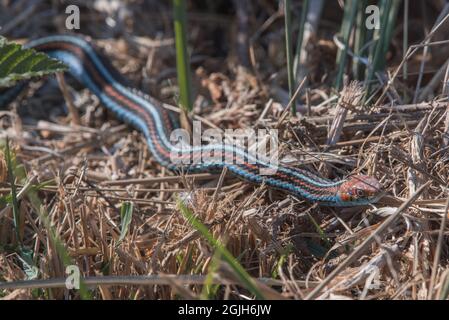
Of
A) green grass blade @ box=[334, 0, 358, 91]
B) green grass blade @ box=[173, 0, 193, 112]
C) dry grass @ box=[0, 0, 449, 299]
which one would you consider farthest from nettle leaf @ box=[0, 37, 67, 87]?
green grass blade @ box=[334, 0, 358, 91]

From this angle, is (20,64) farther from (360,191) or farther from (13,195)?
(360,191)

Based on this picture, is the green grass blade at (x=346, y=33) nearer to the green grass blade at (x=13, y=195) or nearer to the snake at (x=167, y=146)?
the snake at (x=167, y=146)

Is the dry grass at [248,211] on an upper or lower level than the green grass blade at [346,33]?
lower

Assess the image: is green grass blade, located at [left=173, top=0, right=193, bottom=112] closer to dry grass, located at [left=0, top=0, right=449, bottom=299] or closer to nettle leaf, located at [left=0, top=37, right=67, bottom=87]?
dry grass, located at [left=0, top=0, right=449, bottom=299]

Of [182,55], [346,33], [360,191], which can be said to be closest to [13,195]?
[182,55]

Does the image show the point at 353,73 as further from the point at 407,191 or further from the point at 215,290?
the point at 215,290

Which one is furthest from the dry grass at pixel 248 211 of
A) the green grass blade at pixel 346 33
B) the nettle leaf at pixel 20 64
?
the nettle leaf at pixel 20 64
